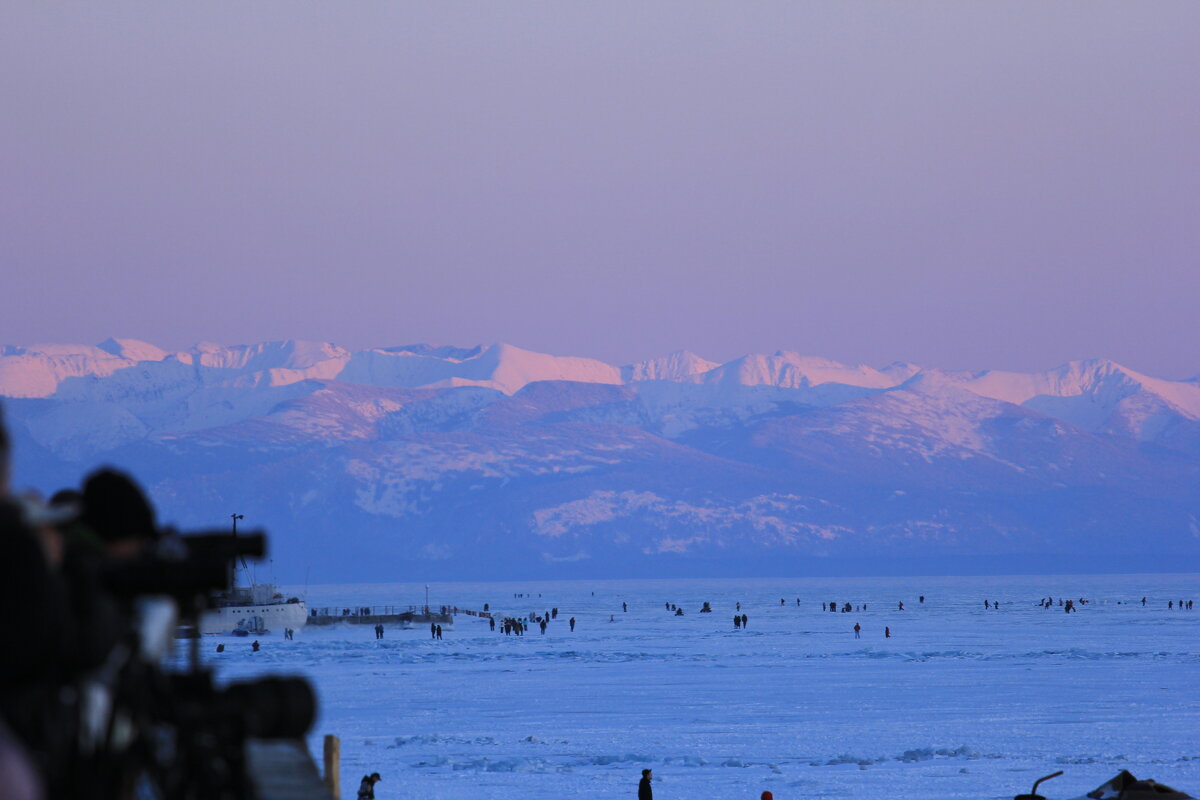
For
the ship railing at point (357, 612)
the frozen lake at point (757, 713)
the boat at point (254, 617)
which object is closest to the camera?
the frozen lake at point (757, 713)

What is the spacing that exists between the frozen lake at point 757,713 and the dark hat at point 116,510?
25.0 metres

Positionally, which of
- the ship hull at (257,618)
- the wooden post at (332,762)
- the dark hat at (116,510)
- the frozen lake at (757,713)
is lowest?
the ship hull at (257,618)

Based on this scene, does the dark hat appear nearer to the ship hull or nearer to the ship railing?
the ship hull

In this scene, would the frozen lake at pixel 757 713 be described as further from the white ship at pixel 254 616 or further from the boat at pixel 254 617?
the white ship at pixel 254 616

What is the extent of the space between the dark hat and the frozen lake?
25.0m

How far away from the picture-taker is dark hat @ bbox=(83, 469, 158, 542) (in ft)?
17.4

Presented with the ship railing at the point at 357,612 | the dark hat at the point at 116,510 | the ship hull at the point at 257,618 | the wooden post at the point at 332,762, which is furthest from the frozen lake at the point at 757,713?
the ship railing at the point at 357,612

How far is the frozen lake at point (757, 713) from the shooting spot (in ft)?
106

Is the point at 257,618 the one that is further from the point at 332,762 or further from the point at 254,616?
the point at 332,762

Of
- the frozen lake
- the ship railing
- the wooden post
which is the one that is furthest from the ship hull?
the wooden post

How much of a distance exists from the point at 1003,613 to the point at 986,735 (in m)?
95.4

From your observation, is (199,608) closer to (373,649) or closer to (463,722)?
(463,722)

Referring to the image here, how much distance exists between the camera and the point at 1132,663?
65.9 meters

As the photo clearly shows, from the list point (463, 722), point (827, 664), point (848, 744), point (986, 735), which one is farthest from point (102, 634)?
point (827, 664)
